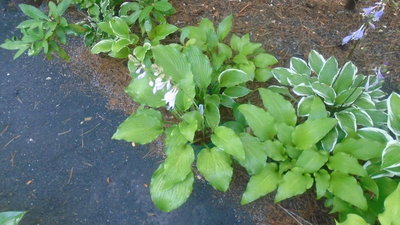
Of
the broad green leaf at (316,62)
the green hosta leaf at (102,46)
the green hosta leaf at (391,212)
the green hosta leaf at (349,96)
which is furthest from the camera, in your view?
the green hosta leaf at (102,46)

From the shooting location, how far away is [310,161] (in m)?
2.13

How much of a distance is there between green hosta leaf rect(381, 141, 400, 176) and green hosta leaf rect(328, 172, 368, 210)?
184 millimetres

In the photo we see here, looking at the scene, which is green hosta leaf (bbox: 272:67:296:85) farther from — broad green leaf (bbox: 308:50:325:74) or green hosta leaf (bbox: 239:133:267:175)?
green hosta leaf (bbox: 239:133:267:175)

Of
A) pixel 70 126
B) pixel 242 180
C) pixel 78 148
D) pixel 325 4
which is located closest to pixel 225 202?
pixel 242 180

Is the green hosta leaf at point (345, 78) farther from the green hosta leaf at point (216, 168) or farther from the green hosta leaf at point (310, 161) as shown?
the green hosta leaf at point (216, 168)

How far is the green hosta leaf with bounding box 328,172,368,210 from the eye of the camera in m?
2.00

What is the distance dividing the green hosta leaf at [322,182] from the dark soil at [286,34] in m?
1.22

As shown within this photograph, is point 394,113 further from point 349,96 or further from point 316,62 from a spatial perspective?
point 316,62

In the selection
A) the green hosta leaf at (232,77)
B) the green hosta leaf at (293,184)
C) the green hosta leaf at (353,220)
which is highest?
the green hosta leaf at (232,77)

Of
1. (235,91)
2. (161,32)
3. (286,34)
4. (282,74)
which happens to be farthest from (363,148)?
(161,32)

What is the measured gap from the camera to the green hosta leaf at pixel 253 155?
2.18 meters

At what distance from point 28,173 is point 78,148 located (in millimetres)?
417

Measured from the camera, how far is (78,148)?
2.95m

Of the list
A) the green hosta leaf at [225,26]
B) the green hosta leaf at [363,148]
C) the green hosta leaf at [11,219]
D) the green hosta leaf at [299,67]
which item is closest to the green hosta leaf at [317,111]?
the green hosta leaf at [363,148]
